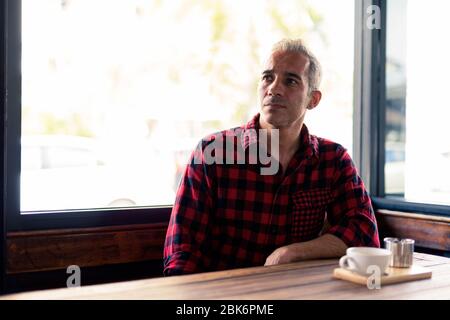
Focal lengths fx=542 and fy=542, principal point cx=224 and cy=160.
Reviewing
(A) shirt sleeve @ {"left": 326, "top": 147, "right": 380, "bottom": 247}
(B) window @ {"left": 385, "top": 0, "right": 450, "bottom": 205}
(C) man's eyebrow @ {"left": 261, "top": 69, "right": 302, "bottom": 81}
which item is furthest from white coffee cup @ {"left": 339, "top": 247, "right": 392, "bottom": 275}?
(B) window @ {"left": 385, "top": 0, "right": 450, "bottom": 205}

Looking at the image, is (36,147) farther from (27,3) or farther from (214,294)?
(214,294)

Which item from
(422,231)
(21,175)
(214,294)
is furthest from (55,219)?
(422,231)

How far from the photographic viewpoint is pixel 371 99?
2.94 meters

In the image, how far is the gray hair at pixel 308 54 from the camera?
2.12 m

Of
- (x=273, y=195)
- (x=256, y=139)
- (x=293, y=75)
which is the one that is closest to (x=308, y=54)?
(x=293, y=75)

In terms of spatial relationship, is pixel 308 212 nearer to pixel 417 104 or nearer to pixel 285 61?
pixel 285 61

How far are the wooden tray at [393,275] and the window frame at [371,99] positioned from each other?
1.38m

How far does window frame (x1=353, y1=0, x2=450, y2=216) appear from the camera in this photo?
9.57 feet

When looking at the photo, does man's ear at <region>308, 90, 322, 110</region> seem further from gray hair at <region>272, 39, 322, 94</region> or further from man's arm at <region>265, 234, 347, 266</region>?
man's arm at <region>265, 234, 347, 266</region>

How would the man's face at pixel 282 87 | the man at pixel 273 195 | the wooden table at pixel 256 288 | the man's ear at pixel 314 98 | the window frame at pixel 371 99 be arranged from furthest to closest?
1. the window frame at pixel 371 99
2. the man's ear at pixel 314 98
3. the man's face at pixel 282 87
4. the man at pixel 273 195
5. the wooden table at pixel 256 288

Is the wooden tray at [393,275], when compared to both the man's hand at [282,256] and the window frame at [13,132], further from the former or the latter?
the window frame at [13,132]

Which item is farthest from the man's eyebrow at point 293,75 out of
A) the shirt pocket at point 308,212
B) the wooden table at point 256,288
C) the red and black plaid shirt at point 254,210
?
the wooden table at point 256,288

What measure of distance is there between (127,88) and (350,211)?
3.59 ft
